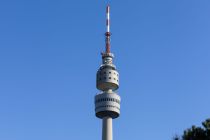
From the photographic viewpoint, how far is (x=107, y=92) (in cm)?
16738

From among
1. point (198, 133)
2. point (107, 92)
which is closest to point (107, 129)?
point (107, 92)

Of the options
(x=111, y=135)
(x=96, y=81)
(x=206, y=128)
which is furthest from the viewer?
(x=96, y=81)

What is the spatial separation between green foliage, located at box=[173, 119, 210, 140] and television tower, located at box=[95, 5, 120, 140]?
111 metres

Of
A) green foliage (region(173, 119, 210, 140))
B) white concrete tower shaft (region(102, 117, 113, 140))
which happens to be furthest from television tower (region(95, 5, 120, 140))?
green foliage (region(173, 119, 210, 140))

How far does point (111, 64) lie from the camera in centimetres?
17338

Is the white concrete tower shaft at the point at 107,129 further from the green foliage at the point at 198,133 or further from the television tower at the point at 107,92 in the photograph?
the green foliage at the point at 198,133

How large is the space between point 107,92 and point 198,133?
392 ft

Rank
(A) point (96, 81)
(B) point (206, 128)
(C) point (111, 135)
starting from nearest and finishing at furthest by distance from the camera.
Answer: (B) point (206, 128) < (C) point (111, 135) < (A) point (96, 81)

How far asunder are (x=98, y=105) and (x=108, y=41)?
1155 inches

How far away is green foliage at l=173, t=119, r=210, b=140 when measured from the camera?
47.3 metres

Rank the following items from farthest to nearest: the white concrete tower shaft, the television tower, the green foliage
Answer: the television tower → the white concrete tower shaft → the green foliage

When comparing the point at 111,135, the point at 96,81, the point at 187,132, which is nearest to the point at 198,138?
the point at 187,132

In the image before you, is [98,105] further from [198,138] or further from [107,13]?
[198,138]

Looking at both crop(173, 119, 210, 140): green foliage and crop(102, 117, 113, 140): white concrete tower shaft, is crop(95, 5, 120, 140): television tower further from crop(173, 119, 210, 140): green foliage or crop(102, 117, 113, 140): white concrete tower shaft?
crop(173, 119, 210, 140): green foliage
